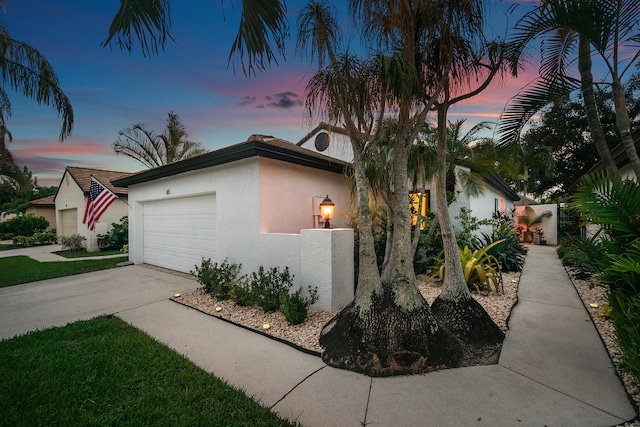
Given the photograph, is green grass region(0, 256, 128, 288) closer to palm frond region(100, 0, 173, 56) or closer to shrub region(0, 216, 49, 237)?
palm frond region(100, 0, 173, 56)

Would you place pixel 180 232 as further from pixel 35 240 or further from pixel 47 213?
pixel 47 213

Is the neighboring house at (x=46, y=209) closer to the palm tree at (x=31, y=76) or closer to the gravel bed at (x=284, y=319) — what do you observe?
the palm tree at (x=31, y=76)

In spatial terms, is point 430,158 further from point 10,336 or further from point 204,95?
point 10,336

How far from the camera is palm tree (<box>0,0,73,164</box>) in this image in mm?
6824

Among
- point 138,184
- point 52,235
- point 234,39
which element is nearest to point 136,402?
point 234,39

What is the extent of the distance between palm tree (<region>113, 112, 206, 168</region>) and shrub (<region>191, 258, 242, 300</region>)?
51.9 ft

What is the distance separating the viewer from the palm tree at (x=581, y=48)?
3.52m

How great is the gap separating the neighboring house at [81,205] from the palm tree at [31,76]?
24.0 ft

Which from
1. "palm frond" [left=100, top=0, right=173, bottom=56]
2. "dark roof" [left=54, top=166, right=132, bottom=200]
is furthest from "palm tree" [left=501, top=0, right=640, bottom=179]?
"dark roof" [left=54, top=166, right=132, bottom=200]

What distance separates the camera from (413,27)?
136 inches

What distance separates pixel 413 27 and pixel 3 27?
10.6 m

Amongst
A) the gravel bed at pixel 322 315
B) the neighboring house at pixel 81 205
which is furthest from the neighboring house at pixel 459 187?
the neighboring house at pixel 81 205

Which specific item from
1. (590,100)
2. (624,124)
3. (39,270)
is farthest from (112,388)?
(39,270)

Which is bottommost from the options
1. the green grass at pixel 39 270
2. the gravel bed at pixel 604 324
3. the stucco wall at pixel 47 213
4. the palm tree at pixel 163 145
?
the green grass at pixel 39 270
